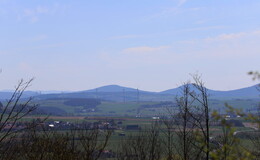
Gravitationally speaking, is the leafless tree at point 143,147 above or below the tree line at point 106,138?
below

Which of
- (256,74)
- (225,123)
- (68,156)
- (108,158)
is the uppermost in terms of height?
(256,74)

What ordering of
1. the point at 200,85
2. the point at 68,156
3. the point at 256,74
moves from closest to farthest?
1. the point at 256,74
2. the point at 68,156
3. the point at 200,85

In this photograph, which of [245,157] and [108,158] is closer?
[245,157]

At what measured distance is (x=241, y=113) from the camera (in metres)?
4.78

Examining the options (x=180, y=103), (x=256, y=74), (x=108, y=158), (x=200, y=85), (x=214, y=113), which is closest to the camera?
(x=214, y=113)

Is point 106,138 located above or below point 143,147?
above

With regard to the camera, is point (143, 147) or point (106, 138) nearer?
point (106, 138)

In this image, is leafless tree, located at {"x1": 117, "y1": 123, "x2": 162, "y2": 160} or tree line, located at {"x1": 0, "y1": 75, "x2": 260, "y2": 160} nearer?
tree line, located at {"x1": 0, "y1": 75, "x2": 260, "y2": 160}

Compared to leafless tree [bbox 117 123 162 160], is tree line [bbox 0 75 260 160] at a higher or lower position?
higher

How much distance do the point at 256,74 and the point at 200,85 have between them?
11.8 metres

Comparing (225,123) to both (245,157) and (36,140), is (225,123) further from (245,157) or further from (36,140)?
(36,140)

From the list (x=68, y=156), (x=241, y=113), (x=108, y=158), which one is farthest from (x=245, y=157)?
(x=108, y=158)

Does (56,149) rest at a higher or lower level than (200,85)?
lower

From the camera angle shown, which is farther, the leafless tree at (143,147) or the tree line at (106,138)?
the leafless tree at (143,147)
